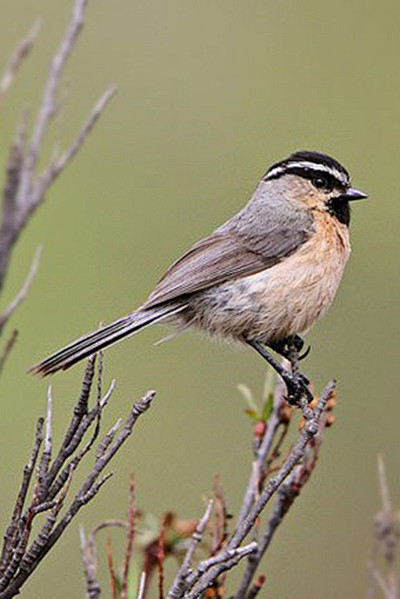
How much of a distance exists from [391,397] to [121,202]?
8.56 feet

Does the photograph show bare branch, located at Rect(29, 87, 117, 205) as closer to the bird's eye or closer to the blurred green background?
the bird's eye

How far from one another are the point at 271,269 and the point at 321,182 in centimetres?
49

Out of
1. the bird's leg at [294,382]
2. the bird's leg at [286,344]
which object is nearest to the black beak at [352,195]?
the bird's leg at [286,344]

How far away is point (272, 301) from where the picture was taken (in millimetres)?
4973

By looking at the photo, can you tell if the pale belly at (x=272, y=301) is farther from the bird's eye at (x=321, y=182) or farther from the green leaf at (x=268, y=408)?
the green leaf at (x=268, y=408)

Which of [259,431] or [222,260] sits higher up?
[222,260]

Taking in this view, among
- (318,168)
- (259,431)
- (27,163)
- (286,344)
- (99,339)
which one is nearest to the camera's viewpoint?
(27,163)

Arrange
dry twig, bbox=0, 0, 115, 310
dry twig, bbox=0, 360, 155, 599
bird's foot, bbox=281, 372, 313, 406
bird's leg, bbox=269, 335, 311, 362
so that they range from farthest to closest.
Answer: bird's leg, bbox=269, 335, 311, 362, bird's foot, bbox=281, 372, 313, 406, dry twig, bbox=0, 360, 155, 599, dry twig, bbox=0, 0, 115, 310

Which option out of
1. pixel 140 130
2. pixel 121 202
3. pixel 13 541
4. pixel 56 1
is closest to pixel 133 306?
pixel 121 202

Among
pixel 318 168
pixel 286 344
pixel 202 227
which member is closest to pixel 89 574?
pixel 286 344

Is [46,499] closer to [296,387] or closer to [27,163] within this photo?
[27,163]

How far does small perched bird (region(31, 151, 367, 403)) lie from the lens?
4957mm

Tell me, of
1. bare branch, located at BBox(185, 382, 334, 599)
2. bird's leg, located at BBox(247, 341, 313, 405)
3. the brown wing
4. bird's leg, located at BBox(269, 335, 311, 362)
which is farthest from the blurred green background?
bare branch, located at BBox(185, 382, 334, 599)

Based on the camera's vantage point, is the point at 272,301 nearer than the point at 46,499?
No
